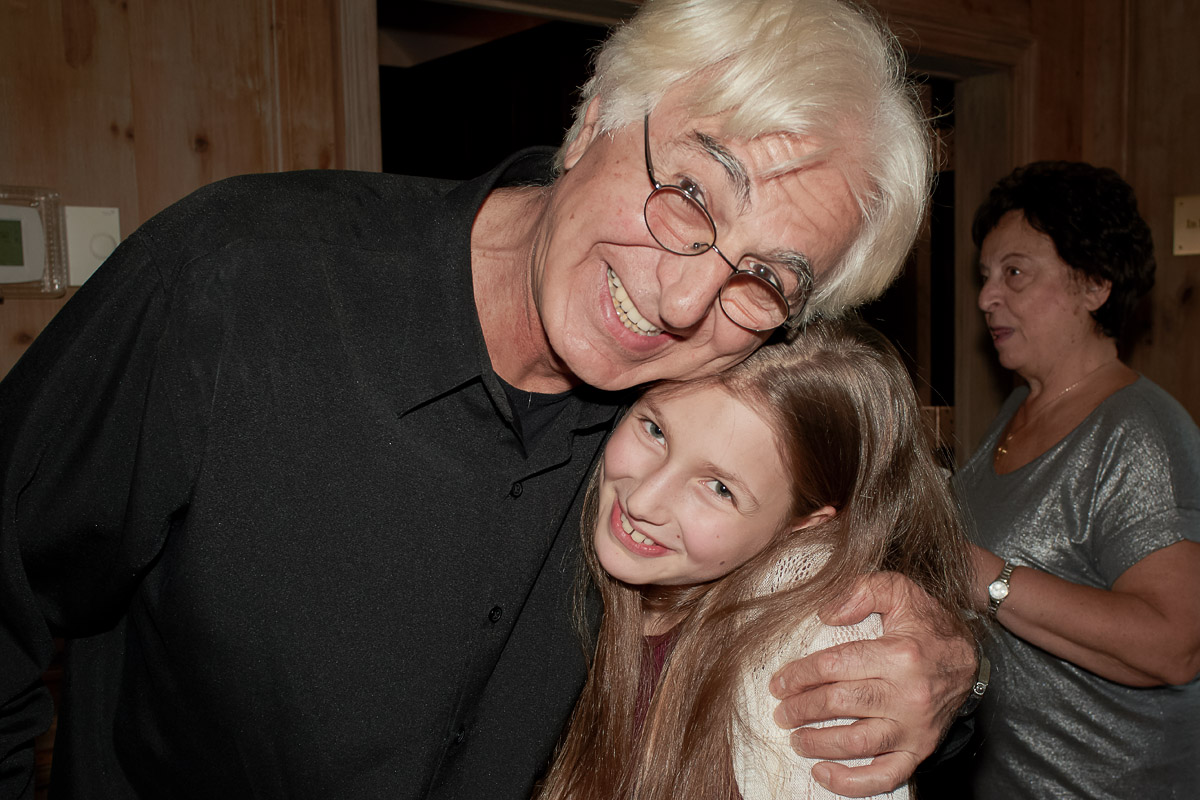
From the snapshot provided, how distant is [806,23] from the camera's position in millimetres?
1097

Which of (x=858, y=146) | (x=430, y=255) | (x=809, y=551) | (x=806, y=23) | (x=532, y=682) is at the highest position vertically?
(x=806, y=23)

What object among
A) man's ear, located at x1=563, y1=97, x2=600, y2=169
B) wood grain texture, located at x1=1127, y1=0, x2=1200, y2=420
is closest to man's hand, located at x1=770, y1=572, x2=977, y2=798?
man's ear, located at x1=563, y1=97, x2=600, y2=169

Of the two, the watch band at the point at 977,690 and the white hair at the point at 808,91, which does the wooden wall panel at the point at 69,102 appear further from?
the watch band at the point at 977,690

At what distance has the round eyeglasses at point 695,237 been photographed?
41.6 inches

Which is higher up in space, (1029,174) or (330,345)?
(1029,174)

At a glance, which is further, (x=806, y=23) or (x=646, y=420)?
(x=646, y=420)

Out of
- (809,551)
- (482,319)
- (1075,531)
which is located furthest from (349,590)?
(1075,531)

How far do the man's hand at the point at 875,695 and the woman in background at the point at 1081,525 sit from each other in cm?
68

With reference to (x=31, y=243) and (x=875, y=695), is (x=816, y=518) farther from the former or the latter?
(x=31, y=243)

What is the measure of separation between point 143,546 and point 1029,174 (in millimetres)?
2259

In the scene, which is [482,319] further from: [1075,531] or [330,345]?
[1075,531]

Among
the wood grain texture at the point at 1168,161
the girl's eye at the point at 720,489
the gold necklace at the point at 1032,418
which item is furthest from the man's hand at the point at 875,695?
the wood grain texture at the point at 1168,161

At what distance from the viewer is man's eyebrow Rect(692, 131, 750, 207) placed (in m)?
1.04

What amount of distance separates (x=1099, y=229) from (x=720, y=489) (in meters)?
1.53
